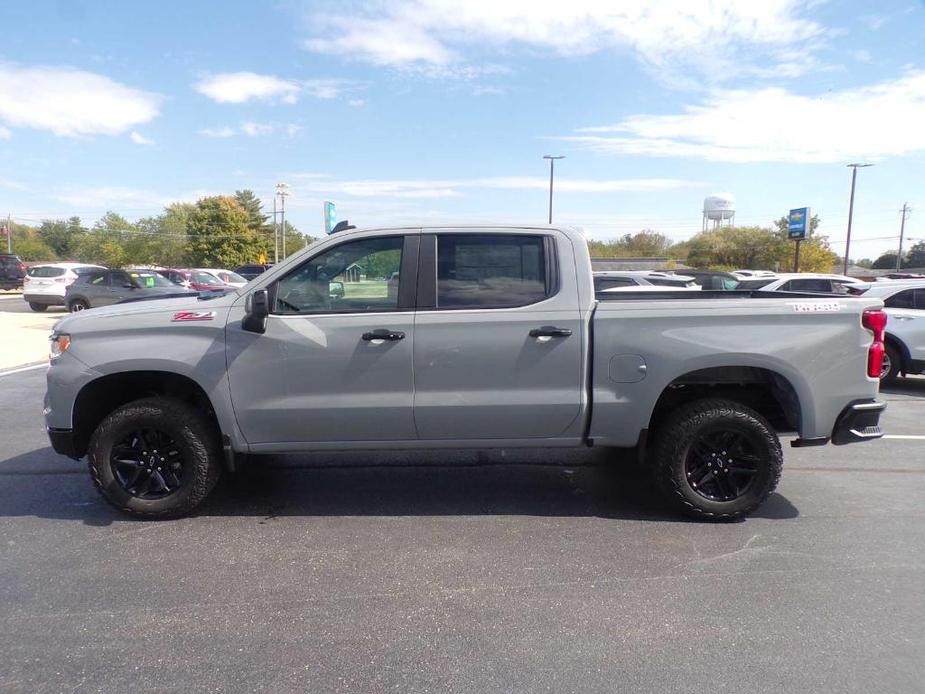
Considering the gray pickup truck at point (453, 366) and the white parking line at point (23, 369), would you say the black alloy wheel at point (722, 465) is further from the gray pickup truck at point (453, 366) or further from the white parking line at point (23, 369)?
the white parking line at point (23, 369)

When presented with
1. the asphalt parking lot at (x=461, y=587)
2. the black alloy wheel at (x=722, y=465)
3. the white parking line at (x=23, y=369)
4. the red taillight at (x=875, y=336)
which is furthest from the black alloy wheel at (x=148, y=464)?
the white parking line at (x=23, y=369)

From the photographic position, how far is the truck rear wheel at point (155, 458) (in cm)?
452

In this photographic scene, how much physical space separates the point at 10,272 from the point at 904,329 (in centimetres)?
3965

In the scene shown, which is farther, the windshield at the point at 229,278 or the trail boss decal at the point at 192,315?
the windshield at the point at 229,278

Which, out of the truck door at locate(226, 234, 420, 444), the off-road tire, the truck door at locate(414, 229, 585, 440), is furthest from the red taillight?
the off-road tire

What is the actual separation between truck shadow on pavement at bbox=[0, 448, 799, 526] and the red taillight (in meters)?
1.16

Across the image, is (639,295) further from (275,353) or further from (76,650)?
(76,650)

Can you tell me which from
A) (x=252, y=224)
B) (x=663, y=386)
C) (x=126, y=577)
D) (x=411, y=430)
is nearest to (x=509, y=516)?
(x=411, y=430)

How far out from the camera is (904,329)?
959 centimetres

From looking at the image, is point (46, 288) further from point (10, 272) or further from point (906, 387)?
point (906, 387)

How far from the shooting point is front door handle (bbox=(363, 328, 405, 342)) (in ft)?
14.4

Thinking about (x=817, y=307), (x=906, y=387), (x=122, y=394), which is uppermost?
(x=817, y=307)

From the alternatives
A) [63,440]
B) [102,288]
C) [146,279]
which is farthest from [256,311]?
[146,279]

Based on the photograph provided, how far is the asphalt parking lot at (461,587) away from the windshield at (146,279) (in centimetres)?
1621
